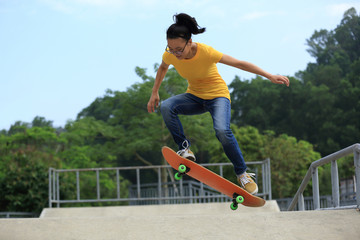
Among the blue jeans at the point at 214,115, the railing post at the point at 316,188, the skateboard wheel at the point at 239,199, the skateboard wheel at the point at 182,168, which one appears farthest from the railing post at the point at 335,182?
the skateboard wheel at the point at 182,168

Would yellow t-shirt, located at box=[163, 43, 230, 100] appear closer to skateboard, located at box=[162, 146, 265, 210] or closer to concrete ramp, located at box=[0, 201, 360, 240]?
skateboard, located at box=[162, 146, 265, 210]

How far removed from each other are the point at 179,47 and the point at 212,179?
1373 mm

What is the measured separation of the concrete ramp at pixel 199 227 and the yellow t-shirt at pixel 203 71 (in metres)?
1.36

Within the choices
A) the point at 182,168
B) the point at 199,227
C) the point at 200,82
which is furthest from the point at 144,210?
the point at 199,227

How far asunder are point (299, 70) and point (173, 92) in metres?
27.9

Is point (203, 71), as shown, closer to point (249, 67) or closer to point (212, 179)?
point (249, 67)

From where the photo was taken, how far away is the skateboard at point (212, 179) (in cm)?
462

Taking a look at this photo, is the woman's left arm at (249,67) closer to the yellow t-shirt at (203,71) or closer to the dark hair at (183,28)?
the yellow t-shirt at (203,71)

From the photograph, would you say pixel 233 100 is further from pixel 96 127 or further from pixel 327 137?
pixel 96 127

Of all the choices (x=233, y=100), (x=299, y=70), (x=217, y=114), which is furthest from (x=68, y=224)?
(x=299, y=70)

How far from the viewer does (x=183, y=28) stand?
4371 millimetres

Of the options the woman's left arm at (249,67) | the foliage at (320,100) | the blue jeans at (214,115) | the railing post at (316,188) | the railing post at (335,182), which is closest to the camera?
the woman's left arm at (249,67)

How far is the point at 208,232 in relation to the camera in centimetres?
367

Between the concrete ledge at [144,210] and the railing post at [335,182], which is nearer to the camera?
the railing post at [335,182]
